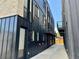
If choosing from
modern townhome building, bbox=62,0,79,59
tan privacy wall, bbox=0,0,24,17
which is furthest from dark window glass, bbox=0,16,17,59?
modern townhome building, bbox=62,0,79,59

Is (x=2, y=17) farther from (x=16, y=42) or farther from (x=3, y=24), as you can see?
(x=16, y=42)

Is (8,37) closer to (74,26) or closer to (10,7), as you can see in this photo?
(10,7)

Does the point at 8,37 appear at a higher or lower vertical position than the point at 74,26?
lower

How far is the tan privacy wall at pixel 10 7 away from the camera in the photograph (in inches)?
281

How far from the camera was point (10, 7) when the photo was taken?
725 centimetres

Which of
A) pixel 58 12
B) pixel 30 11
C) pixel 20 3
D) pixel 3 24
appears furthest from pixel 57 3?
pixel 3 24

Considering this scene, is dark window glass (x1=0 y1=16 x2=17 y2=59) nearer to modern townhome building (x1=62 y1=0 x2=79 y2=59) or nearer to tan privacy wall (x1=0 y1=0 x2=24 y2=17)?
tan privacy wall (x1=0 y1=0 x2=24 y2=17)

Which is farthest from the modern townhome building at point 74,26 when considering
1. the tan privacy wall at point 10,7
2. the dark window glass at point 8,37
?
the tan privacy wall at point 10,7

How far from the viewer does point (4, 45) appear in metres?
6.68

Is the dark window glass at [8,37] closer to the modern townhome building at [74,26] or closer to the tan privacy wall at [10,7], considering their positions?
the tan privacy wall at [10,7]

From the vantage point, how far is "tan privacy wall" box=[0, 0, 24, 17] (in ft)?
23.4

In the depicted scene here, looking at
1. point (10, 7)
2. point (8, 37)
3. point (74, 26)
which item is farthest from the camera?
point (10, 7)

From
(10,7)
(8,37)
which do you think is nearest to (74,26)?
(8,37)

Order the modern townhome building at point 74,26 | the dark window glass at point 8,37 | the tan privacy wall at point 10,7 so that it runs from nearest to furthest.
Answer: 1. the modern townhome building at point 74,26
2. the dark window glass at point 8,37
3. the tan privacy wall at point 10,7
